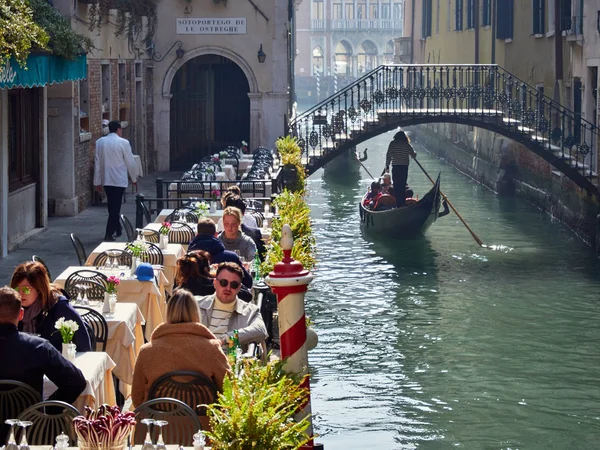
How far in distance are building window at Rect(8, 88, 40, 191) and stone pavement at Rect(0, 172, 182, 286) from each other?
0.60m

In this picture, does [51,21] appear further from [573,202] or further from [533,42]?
[533,42]

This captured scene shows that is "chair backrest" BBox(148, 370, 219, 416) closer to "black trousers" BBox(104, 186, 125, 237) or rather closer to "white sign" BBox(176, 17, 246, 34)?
"black trousers" BBox(104, 186, 125, 237)

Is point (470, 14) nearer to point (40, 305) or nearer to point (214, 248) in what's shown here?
point (214, 248)

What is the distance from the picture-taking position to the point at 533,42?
22.7 meters

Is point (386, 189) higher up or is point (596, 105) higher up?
point (596, 105)

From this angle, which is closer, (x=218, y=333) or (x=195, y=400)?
(x=195, y=400)

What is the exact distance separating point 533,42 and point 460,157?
9334 mm

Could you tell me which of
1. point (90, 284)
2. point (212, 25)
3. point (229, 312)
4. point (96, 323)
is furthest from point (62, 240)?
point (212, 25)

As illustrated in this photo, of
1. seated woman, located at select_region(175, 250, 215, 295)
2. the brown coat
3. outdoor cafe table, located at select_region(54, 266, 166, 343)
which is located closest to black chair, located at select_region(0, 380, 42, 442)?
the brown coat

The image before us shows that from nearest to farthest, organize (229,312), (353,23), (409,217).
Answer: (229,312) < (409,217) < (353,23)

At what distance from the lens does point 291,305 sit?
5.15 m

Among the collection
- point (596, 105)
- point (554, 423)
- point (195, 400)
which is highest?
point (596, 105)

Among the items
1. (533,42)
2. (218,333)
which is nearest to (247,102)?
(533,42)

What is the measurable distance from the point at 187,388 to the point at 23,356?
0.69 meters
